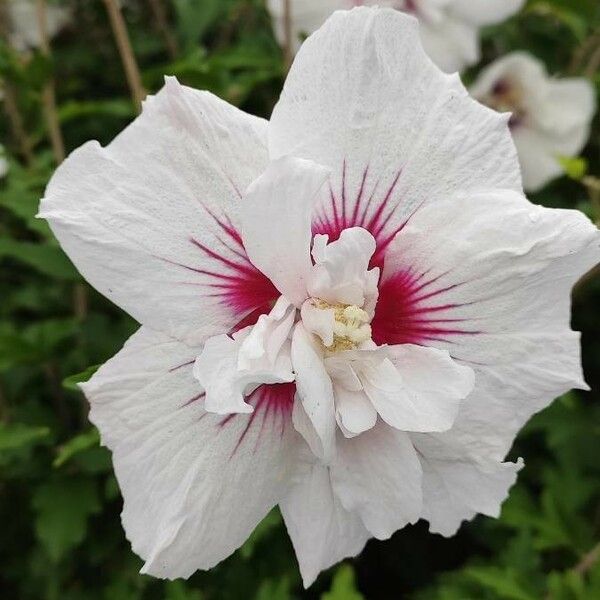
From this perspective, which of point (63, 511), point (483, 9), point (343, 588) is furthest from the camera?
point (483, 9)

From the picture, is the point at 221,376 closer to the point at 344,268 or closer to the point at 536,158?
the point at 344,268

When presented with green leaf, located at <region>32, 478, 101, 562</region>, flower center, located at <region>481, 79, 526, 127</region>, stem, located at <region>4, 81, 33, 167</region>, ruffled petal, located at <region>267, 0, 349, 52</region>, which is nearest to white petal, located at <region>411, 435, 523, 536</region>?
green leaf, located at <region>32, 478, 101, 562</region>

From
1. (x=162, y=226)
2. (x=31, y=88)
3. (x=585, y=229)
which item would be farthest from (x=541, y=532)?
(x=31, y=88)

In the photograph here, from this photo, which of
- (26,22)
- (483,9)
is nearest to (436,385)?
(483,9)

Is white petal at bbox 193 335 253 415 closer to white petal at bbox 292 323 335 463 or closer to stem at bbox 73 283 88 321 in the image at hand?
white petal at bbox 292 323 335 463

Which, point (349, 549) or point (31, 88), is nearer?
point (349, 549)

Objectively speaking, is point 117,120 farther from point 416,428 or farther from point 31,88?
point 416,428
